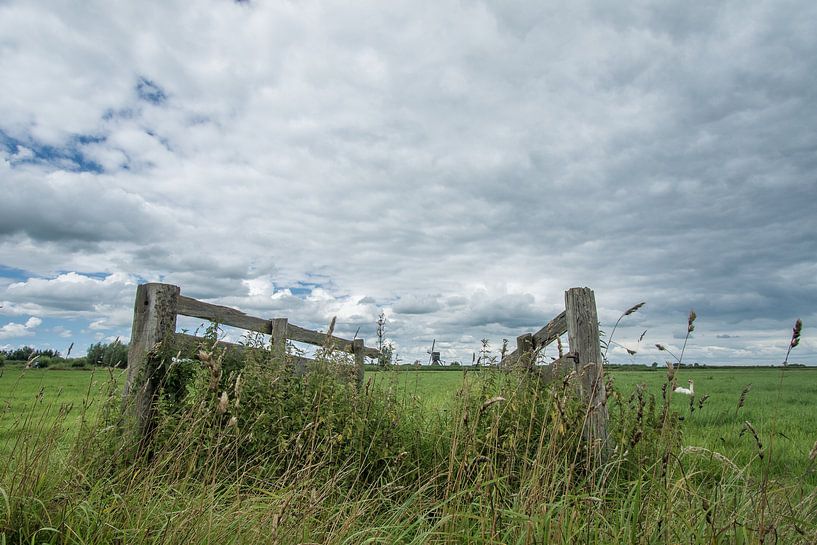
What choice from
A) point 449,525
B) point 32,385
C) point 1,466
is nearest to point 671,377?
point 449,525

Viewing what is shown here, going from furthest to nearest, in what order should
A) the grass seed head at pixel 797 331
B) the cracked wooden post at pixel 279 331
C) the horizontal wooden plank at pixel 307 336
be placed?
the horizontal wooden plank at pixel 307 336, the cracked wooden post at pixel 279 331, the grass seed head at pixel 797 331

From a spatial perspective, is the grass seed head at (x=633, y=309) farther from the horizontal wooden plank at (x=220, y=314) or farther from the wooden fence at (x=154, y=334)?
the horizontal wooden plank at (x=220, y=314)

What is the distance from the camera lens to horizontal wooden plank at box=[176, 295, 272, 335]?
7.32 meters

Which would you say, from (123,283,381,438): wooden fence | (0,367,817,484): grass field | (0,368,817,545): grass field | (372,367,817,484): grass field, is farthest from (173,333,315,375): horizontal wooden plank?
(372,367,817,484): grass field

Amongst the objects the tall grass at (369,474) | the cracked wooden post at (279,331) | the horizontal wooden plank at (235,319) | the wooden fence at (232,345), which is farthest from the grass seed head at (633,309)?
the cracked wooden post at (279,331)

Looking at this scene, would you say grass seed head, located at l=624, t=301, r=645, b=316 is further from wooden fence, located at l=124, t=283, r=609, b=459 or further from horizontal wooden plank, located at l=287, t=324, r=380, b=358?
horizontal wooden plank, located at l=287, t=324, r=380, b=358

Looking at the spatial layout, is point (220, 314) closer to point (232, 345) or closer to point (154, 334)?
point (232, 345)

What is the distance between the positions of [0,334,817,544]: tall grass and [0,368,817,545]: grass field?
0.08 feet

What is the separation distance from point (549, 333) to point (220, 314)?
458cm

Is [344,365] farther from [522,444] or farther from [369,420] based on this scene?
[522,444]

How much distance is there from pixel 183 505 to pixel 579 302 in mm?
4497

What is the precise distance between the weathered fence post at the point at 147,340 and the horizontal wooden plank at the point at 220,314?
0.19 metres

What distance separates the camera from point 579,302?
6191 millimetres

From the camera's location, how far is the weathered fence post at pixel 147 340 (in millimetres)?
6504
